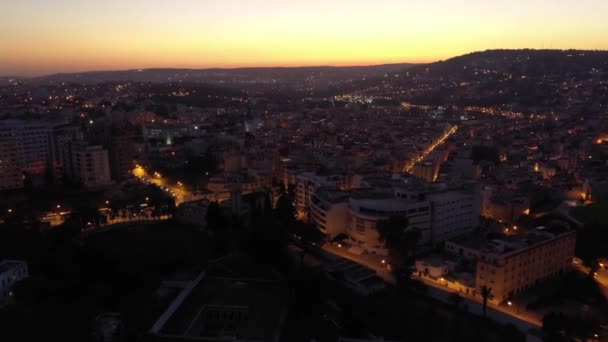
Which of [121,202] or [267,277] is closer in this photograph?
[267,277]

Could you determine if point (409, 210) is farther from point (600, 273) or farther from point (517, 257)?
point (600, 273)

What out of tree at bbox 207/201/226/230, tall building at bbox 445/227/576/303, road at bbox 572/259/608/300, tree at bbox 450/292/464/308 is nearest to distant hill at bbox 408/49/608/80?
road at bbox 572/259/608/300

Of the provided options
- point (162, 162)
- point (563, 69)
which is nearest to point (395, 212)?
point (162, 162)

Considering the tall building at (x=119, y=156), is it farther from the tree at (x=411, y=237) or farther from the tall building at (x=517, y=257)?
the tall building at (x=517, y=257)

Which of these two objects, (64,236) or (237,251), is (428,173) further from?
(64,236)

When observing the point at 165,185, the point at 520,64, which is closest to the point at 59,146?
the point at 165,185

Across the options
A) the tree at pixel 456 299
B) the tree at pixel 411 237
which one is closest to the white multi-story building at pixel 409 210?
the tree at pixel 411 237

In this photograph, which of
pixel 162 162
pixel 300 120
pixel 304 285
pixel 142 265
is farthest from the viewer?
pixel 300 120
